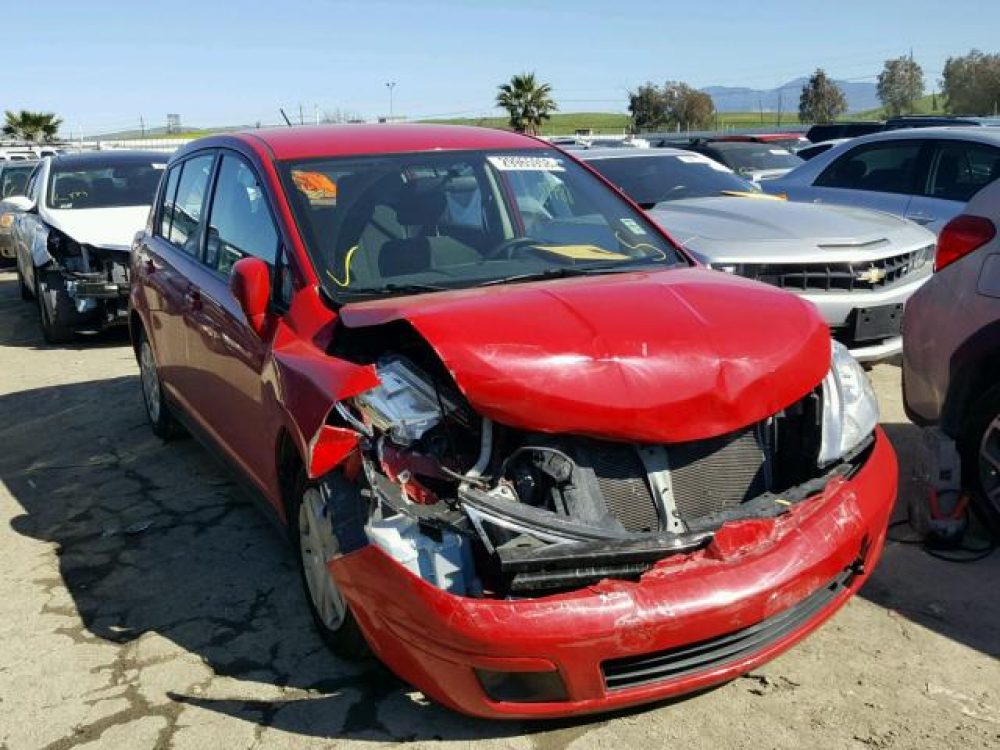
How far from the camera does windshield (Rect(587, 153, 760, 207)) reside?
7.98 m

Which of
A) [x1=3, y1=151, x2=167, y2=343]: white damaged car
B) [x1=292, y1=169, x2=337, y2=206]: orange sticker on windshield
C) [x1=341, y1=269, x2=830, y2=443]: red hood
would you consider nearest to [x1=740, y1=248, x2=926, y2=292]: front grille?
[x1=341, y1=269, x2=830, y2=443]: red hood

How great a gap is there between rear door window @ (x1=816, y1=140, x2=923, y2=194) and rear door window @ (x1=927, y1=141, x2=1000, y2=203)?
19cm

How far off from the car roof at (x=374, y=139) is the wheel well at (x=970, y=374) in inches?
81.5

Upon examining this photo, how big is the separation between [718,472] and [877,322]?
10.3 ft

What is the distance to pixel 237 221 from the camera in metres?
4.21

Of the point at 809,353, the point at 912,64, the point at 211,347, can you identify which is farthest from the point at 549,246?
the point at 912,64

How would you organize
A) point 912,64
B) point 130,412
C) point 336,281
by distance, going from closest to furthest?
1. point 336,281
2. point 130,412
3. point 912,64

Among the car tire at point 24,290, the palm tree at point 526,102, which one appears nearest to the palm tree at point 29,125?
the palm tree at point 526,102

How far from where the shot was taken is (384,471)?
9.28ft

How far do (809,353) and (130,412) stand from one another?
5037 mm

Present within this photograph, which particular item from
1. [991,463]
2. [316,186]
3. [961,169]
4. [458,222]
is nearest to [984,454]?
[991,463]

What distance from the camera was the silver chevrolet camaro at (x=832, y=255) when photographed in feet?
18.6

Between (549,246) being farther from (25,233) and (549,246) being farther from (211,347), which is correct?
(25,233)

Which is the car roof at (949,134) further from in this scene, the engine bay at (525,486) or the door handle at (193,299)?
the door handle at (193,299)
